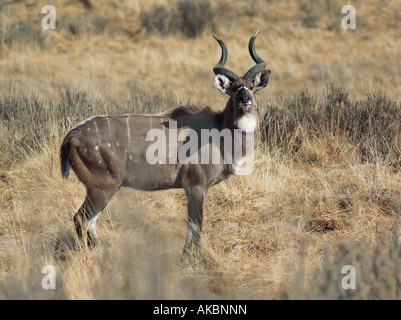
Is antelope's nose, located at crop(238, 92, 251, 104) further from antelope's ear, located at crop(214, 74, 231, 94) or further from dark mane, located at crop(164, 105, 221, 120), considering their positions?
dark mane, located at crop(164, 105, 221, 120)

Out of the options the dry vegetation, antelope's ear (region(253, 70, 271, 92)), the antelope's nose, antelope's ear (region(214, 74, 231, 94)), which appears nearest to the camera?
the dry vegetation

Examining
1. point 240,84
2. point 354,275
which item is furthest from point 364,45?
point 354,275

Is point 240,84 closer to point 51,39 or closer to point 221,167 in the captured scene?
point 221,167

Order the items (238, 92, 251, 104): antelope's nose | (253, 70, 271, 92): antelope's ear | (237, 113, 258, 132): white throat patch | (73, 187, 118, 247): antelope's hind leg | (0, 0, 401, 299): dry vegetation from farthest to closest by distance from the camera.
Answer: (253, 70, 271, 92): antelope's ear < (237, 113, 258, 132): white throat patch < (238, 92, 251, 104): antelope's nose < (73, 187, 118, 247): antelope's hind leg < (0, 0, 401, 299): dry vegetation

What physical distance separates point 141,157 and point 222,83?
1351mm

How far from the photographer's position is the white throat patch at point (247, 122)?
621 centimetres

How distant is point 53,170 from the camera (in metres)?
7.84

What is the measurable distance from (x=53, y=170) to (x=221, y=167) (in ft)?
9.56

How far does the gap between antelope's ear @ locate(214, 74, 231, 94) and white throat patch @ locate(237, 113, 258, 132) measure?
45 centimetres

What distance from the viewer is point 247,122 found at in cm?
622

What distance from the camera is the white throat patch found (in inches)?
244

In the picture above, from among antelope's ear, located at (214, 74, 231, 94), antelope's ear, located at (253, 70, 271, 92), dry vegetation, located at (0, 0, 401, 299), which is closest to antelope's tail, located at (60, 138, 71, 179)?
dry vegetation, located at (0, 0, 401, 299)

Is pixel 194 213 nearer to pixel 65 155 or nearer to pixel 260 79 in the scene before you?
pixel 65 155

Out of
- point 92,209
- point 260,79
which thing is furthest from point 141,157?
point 260,79
